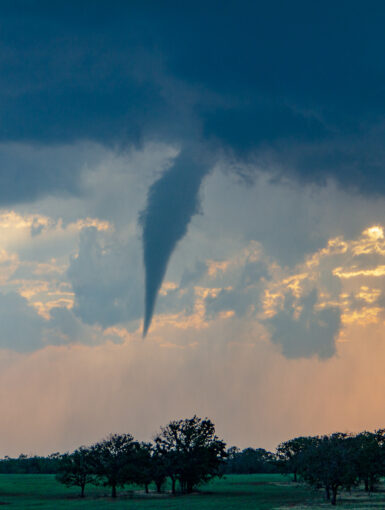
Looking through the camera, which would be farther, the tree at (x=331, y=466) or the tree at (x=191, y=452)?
the tree at (x=191, y=452)

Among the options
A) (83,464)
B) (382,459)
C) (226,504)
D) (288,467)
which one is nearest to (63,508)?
(226,504)

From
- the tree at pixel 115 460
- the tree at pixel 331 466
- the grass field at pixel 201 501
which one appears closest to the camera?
the grass field at pixel 201 501

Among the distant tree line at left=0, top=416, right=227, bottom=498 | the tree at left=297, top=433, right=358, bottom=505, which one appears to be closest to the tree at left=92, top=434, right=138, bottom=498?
the distant tree line at left=0, top=416, right=227, bottom=498

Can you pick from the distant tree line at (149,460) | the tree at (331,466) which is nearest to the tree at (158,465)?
the distant tree line at (149,460)

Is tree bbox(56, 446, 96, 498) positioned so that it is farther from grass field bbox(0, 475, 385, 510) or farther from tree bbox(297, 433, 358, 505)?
tree bbox(297, 433, 358, 505)

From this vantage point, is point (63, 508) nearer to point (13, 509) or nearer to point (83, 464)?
point (13, 509)

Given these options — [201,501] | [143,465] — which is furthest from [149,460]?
[201,501]

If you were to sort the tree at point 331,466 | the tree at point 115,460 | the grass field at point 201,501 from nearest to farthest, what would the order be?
the grass field at point 201,501 < the tree at point 331,466 < the tree at point 115,460

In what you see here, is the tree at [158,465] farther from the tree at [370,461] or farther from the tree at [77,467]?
the tree at [370,461]
